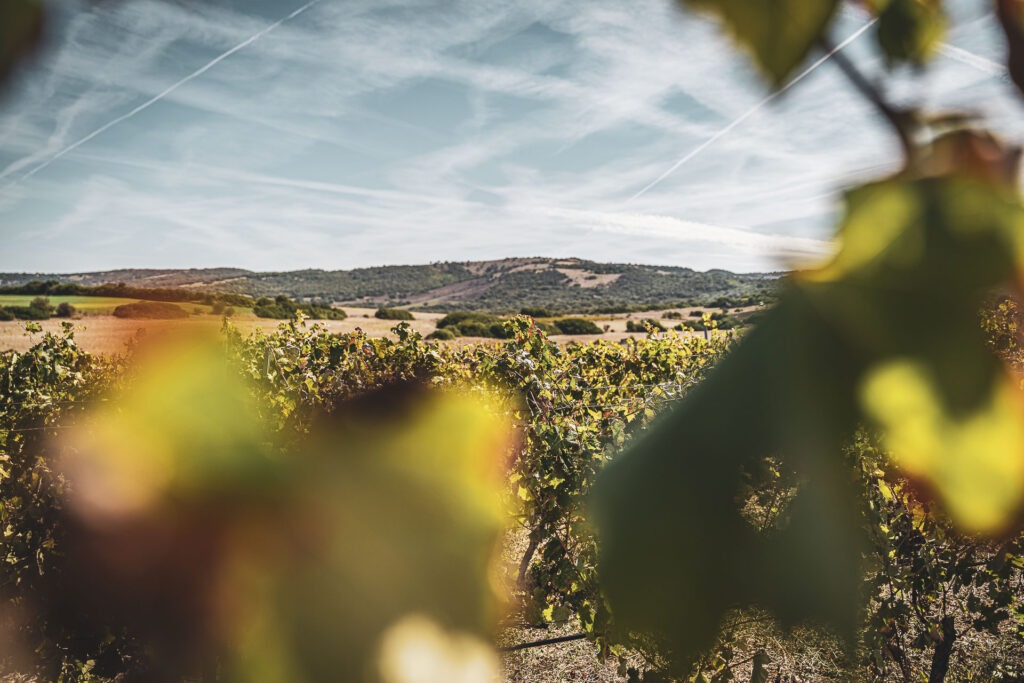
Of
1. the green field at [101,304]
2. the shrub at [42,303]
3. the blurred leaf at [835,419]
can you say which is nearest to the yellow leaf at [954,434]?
the blurred leaf at [835,419]

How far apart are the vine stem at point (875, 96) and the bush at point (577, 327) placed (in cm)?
4399

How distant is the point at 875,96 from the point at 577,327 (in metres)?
45.2

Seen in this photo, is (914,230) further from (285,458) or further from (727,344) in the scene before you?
(285,458)

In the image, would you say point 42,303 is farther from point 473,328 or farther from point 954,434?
point 473,328

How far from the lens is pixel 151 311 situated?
351mm

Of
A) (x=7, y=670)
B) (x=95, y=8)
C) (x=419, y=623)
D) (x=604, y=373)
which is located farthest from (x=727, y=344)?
(x=604, y=373)

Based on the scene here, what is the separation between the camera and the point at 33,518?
15.2ft

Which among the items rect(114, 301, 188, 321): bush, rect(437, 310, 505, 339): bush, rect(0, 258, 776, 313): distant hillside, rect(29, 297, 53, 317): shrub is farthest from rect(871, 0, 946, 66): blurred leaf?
rect(0, 258, 776, 313): distant hillside

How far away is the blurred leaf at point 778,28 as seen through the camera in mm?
313

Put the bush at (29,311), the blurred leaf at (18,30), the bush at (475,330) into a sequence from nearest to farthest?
the blurred leaf at (18,30), the bush at (29,311), the bush at (475,330)

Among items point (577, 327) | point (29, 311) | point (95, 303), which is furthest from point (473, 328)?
point (95, 303)

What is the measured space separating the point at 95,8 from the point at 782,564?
0.46 meters

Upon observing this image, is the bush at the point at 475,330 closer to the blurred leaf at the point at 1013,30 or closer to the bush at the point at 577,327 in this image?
the bush at the point at 577,327

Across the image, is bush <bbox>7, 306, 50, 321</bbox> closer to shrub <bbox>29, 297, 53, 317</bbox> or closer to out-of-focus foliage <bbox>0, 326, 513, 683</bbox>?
shrub <bbox>29, 297, 53, 317</bbox>
